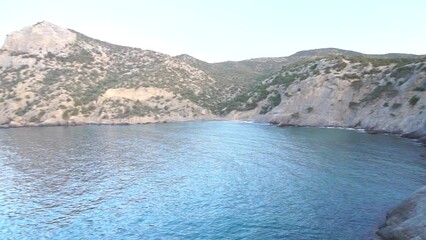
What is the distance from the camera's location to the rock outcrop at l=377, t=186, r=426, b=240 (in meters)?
24.9

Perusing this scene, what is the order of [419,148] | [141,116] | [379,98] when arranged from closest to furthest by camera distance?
[419,148] < [379,98] < [141,116]

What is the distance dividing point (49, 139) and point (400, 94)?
307 feet

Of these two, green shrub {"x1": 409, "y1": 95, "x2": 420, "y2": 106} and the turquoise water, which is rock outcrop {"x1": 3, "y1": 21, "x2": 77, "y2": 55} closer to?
the turquoise water

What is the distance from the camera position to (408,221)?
2686cm

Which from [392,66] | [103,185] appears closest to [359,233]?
[103,185]

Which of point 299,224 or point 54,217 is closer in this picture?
point 299,224

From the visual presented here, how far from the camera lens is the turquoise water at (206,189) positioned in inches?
1240

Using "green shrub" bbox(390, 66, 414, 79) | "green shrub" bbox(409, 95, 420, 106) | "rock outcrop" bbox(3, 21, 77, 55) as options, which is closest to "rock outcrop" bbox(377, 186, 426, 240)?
"green shrub" bbox(409, 95, 420, 106)

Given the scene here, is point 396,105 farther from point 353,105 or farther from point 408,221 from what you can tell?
point 408,221

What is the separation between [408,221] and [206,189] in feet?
75.1

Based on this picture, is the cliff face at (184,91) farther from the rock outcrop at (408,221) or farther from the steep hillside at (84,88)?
the rock outcrop at (408,221)

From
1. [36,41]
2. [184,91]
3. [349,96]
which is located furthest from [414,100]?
[36,41]

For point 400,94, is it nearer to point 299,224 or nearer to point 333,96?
point 333,96

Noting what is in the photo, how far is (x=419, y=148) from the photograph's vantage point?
6994cm
